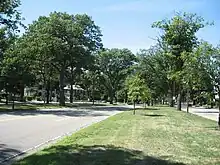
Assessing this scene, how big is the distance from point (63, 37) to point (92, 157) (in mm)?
49385

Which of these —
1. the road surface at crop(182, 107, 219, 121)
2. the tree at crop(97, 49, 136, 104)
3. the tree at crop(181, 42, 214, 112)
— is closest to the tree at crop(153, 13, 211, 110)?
the road surface at crop(182, 107, 219, 121)

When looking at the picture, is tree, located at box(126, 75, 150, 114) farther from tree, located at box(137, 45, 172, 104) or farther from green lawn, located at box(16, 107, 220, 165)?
green lawn, located at box(16, 107, 220, 165)

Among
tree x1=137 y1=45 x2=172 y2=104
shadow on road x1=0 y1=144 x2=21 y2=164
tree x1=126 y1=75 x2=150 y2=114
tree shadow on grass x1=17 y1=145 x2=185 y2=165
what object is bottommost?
shadow on road x1=0 y1=144 x2=21 y2=164

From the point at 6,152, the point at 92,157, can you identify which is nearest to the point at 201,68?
the point at 92,157

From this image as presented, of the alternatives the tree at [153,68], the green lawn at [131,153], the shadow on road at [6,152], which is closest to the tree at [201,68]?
the green lawn at [131,153]

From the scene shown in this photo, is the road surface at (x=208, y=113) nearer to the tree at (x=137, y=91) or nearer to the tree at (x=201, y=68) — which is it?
the tree at (x=137, y=91)

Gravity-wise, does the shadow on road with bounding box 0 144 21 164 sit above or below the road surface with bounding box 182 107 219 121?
above

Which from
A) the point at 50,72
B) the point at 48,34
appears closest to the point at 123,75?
the point at 50,72

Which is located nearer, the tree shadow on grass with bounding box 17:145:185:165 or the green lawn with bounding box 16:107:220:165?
the tree shadow on grass with bounding box 17:145:185:165

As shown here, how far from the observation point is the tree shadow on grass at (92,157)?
925 centimetres

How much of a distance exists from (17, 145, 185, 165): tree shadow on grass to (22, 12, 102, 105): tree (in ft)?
144

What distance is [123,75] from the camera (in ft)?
332

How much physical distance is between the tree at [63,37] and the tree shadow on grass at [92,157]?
4396 cm

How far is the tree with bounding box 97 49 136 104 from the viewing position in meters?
101
